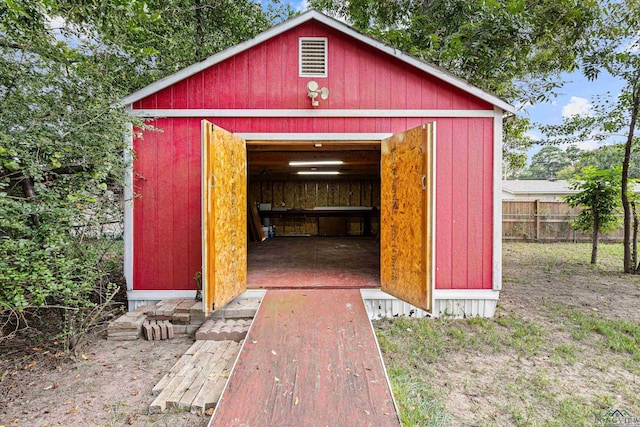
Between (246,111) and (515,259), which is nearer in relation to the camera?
(246,111)

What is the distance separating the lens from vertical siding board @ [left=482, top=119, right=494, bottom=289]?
4074mm

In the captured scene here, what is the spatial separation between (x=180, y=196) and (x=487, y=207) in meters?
4.24

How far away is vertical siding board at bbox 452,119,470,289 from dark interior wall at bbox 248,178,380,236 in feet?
22.9

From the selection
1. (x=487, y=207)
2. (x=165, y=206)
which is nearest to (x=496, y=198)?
(x=487, y=207)

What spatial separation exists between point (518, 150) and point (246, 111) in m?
13.4

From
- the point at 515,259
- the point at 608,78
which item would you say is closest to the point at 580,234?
the point at 515,259

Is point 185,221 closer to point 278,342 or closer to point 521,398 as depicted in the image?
point 278,342

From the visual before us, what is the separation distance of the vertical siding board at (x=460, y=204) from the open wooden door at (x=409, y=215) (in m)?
0.94

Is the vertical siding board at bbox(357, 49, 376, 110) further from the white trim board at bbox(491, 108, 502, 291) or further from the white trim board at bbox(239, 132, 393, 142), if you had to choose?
the white trim board at bbox(491, 108, 502, 291)

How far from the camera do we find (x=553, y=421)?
2.27m

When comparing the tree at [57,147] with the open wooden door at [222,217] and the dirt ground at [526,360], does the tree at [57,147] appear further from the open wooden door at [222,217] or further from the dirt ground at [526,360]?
the dirt ground at [526,360]

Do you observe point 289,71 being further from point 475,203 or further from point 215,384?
point 215,384

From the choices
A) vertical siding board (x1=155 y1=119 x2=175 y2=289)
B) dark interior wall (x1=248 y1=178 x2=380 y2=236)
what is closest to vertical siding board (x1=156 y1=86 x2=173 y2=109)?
vertical siding board (x1=155 y1=119 x2=175 y2=289)

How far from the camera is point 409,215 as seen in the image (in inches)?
141
